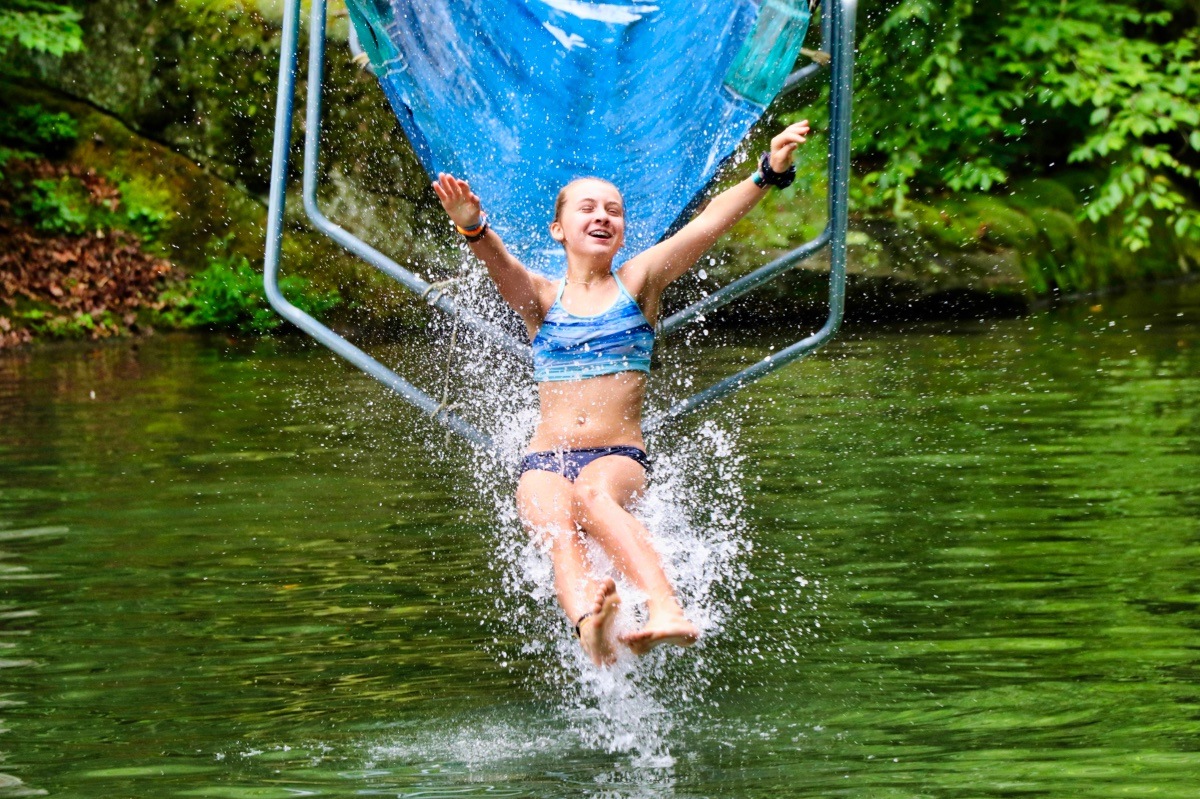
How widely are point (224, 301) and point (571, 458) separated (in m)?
A: 8.84

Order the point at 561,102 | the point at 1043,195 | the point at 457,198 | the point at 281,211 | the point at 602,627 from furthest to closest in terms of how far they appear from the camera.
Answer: the point at 1043,195 < the point at 561,102 < the point at 281,211 < the point at 457,198 < the point at 602,627

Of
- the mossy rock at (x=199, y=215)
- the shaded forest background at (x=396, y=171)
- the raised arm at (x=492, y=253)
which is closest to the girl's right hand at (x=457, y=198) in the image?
the raised arm at (x=492, y=253)

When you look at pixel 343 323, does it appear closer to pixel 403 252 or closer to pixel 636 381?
pixel 403 252

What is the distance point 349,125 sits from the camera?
1252cm

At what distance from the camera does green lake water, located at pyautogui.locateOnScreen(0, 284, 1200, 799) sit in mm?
3482

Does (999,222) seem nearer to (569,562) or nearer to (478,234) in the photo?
(478,234)

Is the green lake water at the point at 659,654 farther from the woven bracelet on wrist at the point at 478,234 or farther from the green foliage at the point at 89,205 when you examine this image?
the green foliage at the point at 89,205

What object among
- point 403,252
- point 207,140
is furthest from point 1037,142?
point 207,140

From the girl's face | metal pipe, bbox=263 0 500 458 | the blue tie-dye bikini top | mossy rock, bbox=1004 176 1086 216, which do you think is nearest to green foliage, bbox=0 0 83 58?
mossy rock, bbox=1004 176 1086 216

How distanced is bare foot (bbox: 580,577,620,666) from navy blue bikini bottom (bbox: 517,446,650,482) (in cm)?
45

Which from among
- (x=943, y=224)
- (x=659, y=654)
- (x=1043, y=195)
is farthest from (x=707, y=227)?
(x=1043, y=195)

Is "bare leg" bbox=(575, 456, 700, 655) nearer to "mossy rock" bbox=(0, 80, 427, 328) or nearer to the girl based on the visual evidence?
the girl

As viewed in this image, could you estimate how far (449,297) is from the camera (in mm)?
4348

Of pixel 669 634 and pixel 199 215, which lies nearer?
pixel 669 634
